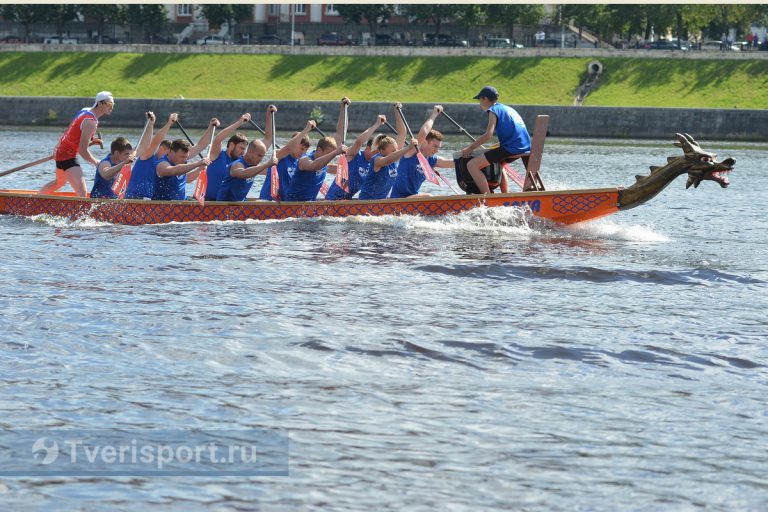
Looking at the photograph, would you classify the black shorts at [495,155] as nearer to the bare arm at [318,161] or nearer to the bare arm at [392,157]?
the bare arm at [392,157]

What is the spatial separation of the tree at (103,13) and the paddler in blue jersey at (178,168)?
5913 cm

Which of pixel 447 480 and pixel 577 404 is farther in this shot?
pixel 577 404

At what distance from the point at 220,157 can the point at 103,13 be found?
2403 inches

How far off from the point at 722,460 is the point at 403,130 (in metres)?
11.0

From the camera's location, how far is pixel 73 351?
9203mm

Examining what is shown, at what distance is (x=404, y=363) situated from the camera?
9.05m

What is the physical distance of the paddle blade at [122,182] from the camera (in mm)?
17188

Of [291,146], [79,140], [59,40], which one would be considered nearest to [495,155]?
[291,146]

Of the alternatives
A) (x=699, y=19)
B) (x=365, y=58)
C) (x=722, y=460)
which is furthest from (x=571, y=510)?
(x=699, y=19)

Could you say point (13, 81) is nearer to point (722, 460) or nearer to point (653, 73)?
point (653, 73)

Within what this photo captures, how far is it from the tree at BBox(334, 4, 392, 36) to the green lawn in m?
10.3

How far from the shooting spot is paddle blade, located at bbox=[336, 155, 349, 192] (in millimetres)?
17234

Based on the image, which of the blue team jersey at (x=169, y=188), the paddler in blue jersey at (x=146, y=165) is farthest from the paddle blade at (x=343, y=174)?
the paddler in blue jersey at (x=146, y=165)

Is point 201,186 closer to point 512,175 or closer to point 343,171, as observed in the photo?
point 343,171
